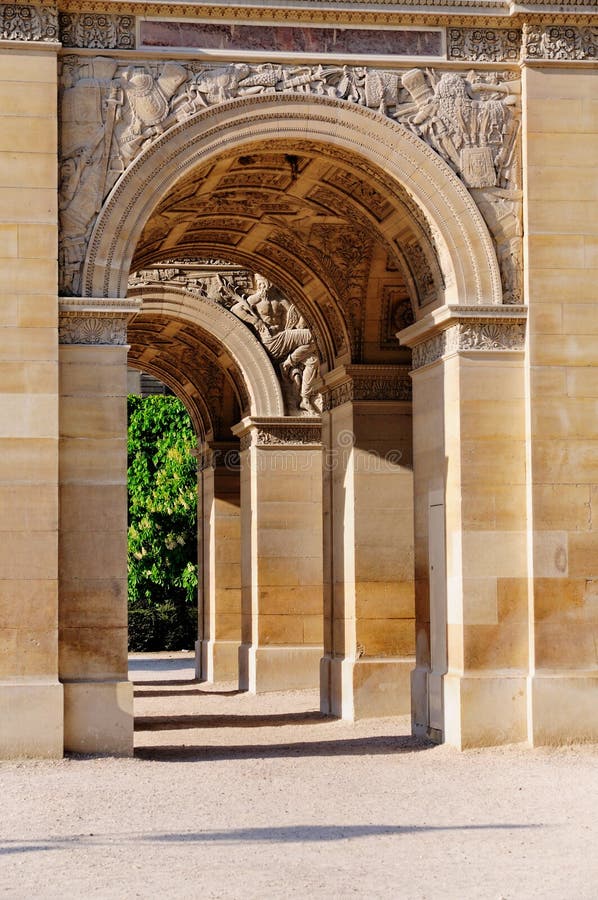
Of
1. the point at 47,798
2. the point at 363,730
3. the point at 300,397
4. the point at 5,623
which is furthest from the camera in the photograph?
the point at 300,397

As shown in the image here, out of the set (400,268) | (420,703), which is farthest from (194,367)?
(420,703)

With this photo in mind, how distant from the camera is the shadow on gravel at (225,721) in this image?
2212 centimetres

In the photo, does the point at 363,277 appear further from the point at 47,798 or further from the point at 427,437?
the point at 47,798

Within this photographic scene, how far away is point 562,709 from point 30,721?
5.61 meters

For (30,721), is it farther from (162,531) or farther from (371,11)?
(162,531)

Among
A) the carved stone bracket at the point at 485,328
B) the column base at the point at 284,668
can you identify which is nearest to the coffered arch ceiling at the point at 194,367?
the column base at the point at 284,668

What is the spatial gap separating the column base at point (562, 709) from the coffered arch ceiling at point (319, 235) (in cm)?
448

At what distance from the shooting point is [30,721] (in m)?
16.4

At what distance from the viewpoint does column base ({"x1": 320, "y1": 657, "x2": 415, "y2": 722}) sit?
70.8ft

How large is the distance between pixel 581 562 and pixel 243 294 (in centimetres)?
1270

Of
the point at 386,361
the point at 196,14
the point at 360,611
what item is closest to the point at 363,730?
the point at 360,611

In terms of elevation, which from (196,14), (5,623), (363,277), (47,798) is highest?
(196,14)

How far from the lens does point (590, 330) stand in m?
17.8

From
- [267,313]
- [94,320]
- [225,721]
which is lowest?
[225,721]
